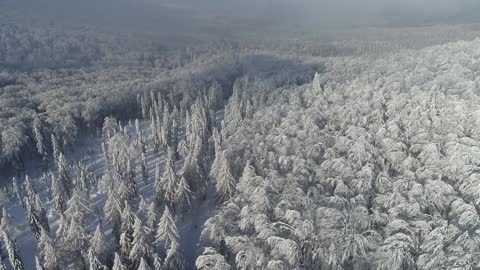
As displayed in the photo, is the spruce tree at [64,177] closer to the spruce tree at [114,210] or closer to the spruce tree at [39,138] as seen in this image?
the spruce tree at [114,210]

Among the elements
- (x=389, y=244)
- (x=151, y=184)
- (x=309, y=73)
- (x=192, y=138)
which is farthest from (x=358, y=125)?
(x=309, y=73)

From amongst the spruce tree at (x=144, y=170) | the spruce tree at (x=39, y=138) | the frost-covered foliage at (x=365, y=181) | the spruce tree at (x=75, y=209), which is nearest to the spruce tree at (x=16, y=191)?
the spruce tree at (x=39, y=138)

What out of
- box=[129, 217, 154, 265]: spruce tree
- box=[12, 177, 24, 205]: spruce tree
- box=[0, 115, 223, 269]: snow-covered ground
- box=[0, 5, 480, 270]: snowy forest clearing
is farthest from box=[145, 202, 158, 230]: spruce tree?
box=[12, 177, 24, 205]: spruce tree

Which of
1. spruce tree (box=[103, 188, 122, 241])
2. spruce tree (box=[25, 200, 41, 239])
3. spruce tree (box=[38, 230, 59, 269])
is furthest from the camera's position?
spruce tree (box=[25, 200, 41, 239])

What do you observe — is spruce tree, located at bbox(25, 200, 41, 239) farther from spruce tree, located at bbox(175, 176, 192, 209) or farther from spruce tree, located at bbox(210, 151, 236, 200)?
spruce tree, located at bbox(210, 151, 236, 200)

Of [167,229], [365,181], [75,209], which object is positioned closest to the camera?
[365,181]

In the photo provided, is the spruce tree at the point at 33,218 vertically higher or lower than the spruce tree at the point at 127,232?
lower

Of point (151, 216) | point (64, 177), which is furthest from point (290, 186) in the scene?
point (64, 177)

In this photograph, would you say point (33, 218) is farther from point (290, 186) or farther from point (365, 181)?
point (365, 181)

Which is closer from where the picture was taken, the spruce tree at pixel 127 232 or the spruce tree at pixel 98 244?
the spruce tree at pixel 98 244

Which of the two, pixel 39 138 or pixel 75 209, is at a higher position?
pixel 75 209

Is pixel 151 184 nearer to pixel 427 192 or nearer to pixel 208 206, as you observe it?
pixel 208 206

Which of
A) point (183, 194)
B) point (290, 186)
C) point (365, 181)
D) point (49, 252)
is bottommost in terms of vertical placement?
point (49, 252)
